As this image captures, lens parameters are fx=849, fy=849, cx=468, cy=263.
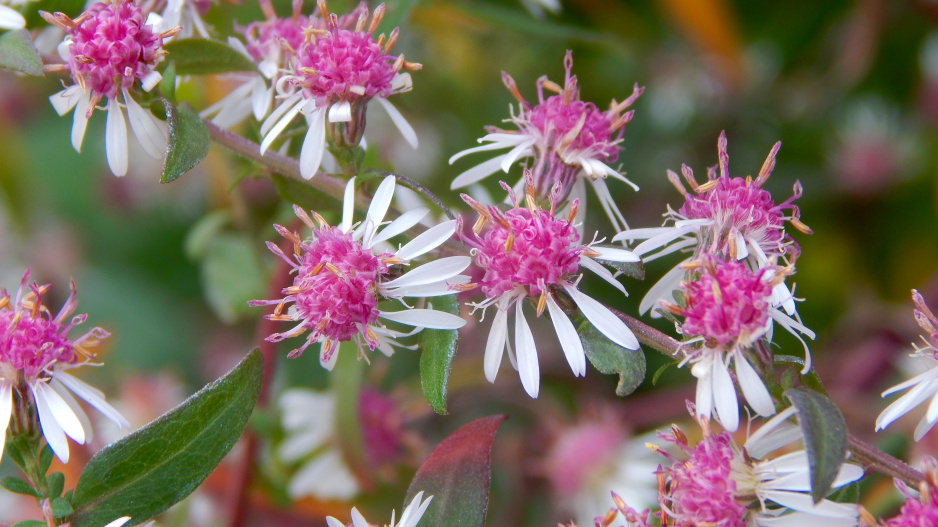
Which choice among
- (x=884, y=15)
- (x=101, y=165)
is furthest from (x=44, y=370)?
(x=884, y=15)

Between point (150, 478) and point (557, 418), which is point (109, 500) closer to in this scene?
point (150, 478)

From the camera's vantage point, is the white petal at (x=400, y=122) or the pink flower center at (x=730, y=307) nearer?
the pink flower center at (x=730, y=307)

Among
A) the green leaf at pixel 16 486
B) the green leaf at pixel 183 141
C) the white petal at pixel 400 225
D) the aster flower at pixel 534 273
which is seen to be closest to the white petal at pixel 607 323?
the aster flower at pixel 534 273

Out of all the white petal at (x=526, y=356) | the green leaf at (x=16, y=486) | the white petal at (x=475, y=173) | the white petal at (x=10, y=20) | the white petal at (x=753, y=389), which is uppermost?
the white petal at (x=10, y=20)

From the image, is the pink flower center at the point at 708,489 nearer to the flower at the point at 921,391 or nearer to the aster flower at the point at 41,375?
the flower at the point at 921,391

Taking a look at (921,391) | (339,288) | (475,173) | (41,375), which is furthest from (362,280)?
(921,391)

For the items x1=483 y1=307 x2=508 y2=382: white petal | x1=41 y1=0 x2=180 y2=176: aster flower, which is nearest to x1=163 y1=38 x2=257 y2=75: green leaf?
x1=41 y1=0 x2=180 y2=176: aster flower
